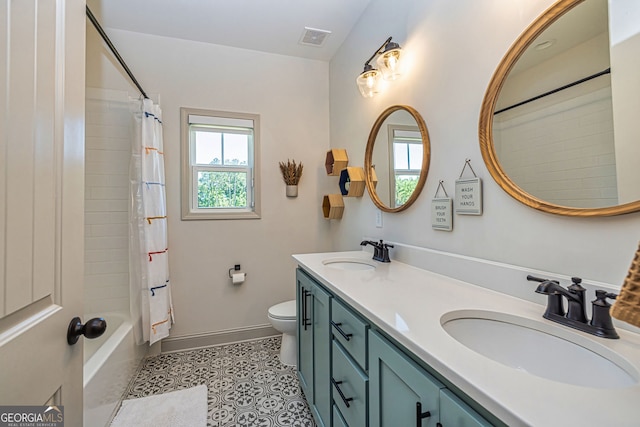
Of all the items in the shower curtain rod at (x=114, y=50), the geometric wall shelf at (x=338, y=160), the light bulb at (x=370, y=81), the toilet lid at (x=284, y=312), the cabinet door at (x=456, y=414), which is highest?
the shower curtain rod at (x=114, y=50)

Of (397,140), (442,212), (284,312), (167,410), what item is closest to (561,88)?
(442,212)

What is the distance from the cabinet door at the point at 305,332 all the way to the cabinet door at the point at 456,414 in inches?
36.8

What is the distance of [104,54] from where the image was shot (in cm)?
192

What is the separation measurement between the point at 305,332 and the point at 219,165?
1664 mm

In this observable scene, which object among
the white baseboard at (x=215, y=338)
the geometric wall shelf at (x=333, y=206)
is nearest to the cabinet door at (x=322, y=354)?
the geometric wall shelf at (x=333, y=206)

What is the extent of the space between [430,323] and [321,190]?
209 cm

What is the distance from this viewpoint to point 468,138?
1.25 m

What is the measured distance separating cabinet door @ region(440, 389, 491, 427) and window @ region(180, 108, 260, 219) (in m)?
2.21

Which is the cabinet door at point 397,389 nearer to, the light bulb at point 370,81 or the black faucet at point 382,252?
the black faucet at point 382,252

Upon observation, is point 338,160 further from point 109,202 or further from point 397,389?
point 397,389

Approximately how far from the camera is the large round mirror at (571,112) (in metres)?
0.77

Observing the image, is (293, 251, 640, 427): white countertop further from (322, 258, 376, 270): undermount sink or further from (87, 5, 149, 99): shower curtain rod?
(87, 5, 149, 99): shower curtain rod

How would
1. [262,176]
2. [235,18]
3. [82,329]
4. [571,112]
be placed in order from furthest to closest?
[262,176]
[235,18]
[571,112]
[82,329]

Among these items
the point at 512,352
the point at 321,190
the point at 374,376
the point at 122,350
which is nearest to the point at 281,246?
the point at 321,190
